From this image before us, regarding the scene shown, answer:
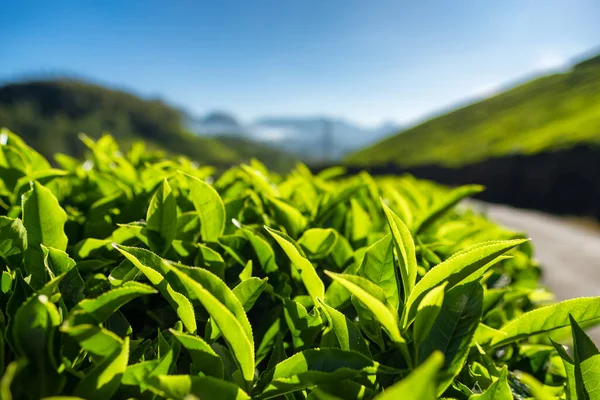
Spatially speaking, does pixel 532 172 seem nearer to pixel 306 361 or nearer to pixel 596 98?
pixel 596 98

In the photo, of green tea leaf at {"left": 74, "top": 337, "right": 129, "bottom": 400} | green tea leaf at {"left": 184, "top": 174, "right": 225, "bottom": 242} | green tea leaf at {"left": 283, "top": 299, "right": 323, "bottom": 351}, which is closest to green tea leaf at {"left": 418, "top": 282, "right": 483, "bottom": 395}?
green tea leaf at {"left": 283, "top": 299, "right": 323, "bottom": 351}

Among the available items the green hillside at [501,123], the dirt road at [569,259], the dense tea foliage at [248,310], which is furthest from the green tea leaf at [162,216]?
the green hillside at [501,123]

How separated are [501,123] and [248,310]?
209 ft

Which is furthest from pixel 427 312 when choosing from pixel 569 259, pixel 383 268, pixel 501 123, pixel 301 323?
pixel 501 123

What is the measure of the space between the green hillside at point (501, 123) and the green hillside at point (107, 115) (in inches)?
2188

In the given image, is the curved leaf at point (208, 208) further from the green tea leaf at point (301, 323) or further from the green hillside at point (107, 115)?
the green hillside at point (107, 115)

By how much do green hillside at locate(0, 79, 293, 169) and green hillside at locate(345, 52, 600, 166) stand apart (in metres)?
55.6

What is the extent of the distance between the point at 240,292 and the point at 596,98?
5927cm

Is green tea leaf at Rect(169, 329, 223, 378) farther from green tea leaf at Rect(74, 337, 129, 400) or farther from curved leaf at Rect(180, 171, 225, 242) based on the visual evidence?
curved leaf at Rect(180, 171, 225, 242)

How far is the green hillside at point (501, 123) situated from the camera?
1724 inches

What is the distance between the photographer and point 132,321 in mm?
1290

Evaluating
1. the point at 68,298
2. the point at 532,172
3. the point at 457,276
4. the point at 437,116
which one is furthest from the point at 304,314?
the point at 437,116

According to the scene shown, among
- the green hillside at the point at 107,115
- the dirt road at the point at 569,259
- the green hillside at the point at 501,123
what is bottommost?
the dirt road at the point at 569,259

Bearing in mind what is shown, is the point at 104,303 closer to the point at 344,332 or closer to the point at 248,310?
the point at 248,310
